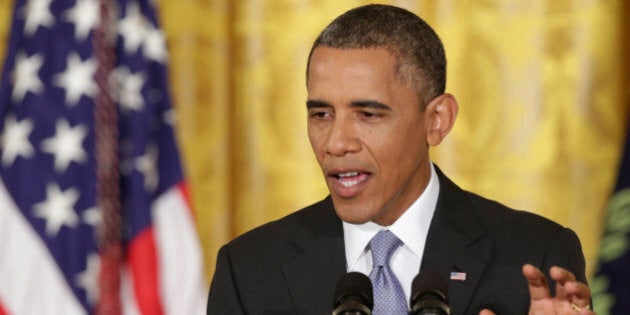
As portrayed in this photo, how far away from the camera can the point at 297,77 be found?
3701 millimetres

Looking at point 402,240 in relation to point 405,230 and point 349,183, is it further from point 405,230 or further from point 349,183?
point 349,183

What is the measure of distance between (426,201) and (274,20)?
1481 millimetres

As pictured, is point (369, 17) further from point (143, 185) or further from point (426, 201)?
point (143, 185)

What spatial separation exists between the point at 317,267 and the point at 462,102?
1356mm

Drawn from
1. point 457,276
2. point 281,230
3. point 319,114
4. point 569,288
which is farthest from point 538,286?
point 281,230

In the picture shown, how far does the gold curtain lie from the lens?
3559 mm

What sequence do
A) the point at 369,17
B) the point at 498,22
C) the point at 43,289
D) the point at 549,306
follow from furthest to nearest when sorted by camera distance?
the point at 498,22, the point at 43,289, the point at 369,17, the point at 549,306

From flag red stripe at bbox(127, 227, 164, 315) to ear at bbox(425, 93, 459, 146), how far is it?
1.17 meters

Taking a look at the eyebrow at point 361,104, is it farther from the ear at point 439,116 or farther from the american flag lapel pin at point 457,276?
the american flag lapel pin at point 457,276

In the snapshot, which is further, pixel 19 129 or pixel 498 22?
pixel 498 22

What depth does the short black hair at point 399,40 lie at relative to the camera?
232 centimetres

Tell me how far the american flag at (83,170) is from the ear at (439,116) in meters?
1.12

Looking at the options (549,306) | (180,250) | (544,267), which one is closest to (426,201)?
(544,267)

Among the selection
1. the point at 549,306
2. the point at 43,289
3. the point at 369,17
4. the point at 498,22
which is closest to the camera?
the point at 549,306
